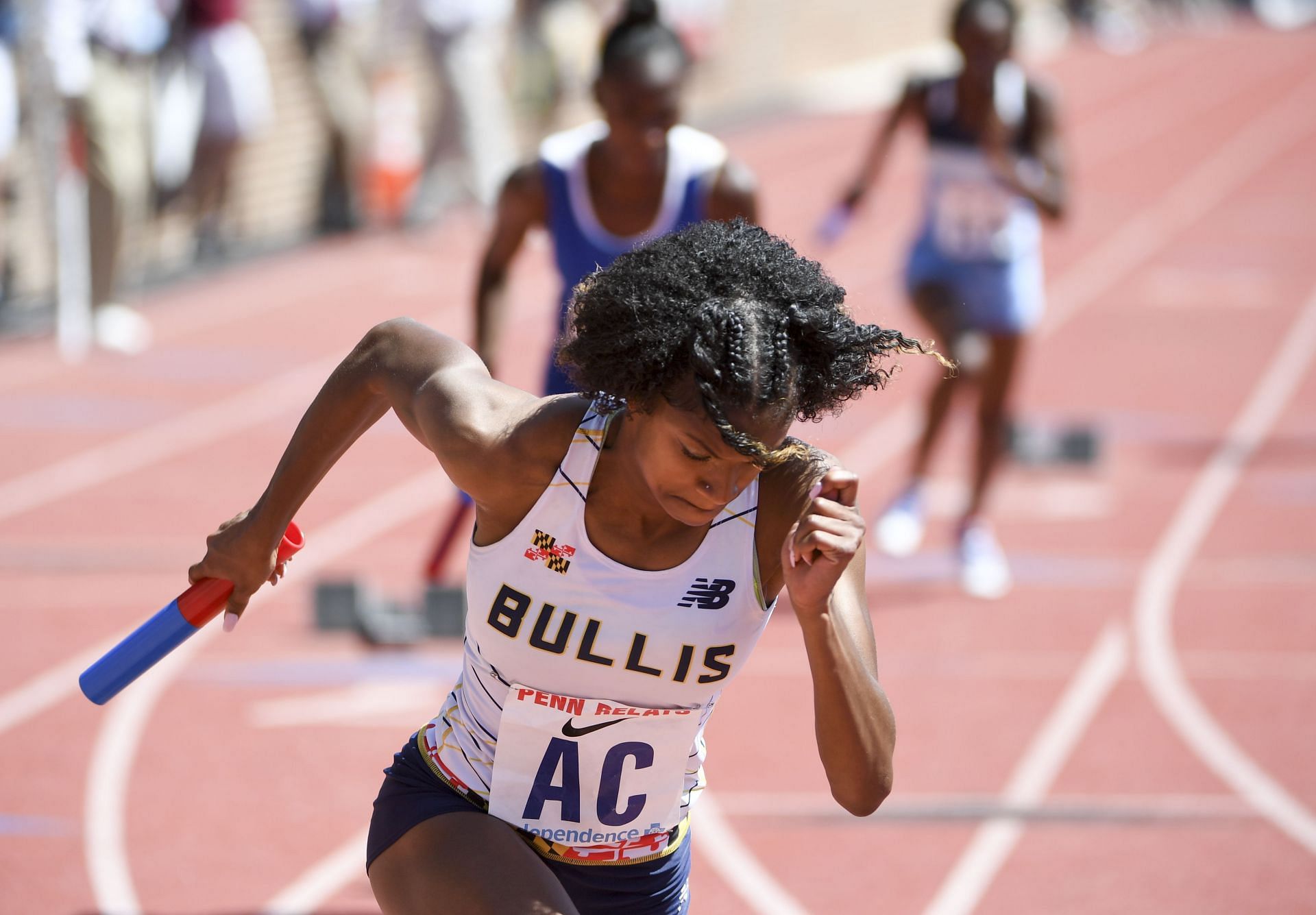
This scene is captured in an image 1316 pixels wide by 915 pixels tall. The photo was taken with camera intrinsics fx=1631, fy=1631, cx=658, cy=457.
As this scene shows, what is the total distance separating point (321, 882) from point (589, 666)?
2.22 meters

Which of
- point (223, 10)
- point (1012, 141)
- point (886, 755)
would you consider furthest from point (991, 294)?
point (223, 10)

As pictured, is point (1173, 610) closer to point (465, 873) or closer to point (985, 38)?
point (985, 38)

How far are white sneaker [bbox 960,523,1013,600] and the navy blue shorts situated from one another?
419 centimetres

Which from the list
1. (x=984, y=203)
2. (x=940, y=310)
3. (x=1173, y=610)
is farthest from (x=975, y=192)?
(x=1173, y=610)

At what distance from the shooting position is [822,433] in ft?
28.3

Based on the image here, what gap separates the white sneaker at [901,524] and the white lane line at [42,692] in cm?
317

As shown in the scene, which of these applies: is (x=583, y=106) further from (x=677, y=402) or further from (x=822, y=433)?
(x=677, y=402)

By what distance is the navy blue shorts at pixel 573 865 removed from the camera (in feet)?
8.61

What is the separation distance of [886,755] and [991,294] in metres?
4.39

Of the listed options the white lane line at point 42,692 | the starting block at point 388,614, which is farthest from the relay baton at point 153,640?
the starting block at point 388,614

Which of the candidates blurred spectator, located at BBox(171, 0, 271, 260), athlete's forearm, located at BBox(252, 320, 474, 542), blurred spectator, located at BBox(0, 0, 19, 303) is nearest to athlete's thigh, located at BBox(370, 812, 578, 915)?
athlete's forearm, located at BBox(252, 320, 474, 542)

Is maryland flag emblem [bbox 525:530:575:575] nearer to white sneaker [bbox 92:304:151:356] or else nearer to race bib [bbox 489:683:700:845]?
race bib [bbox 489:683:700:845]

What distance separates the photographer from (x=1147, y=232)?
15.9m

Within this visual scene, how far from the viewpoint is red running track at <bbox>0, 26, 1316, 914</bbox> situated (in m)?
4.53
